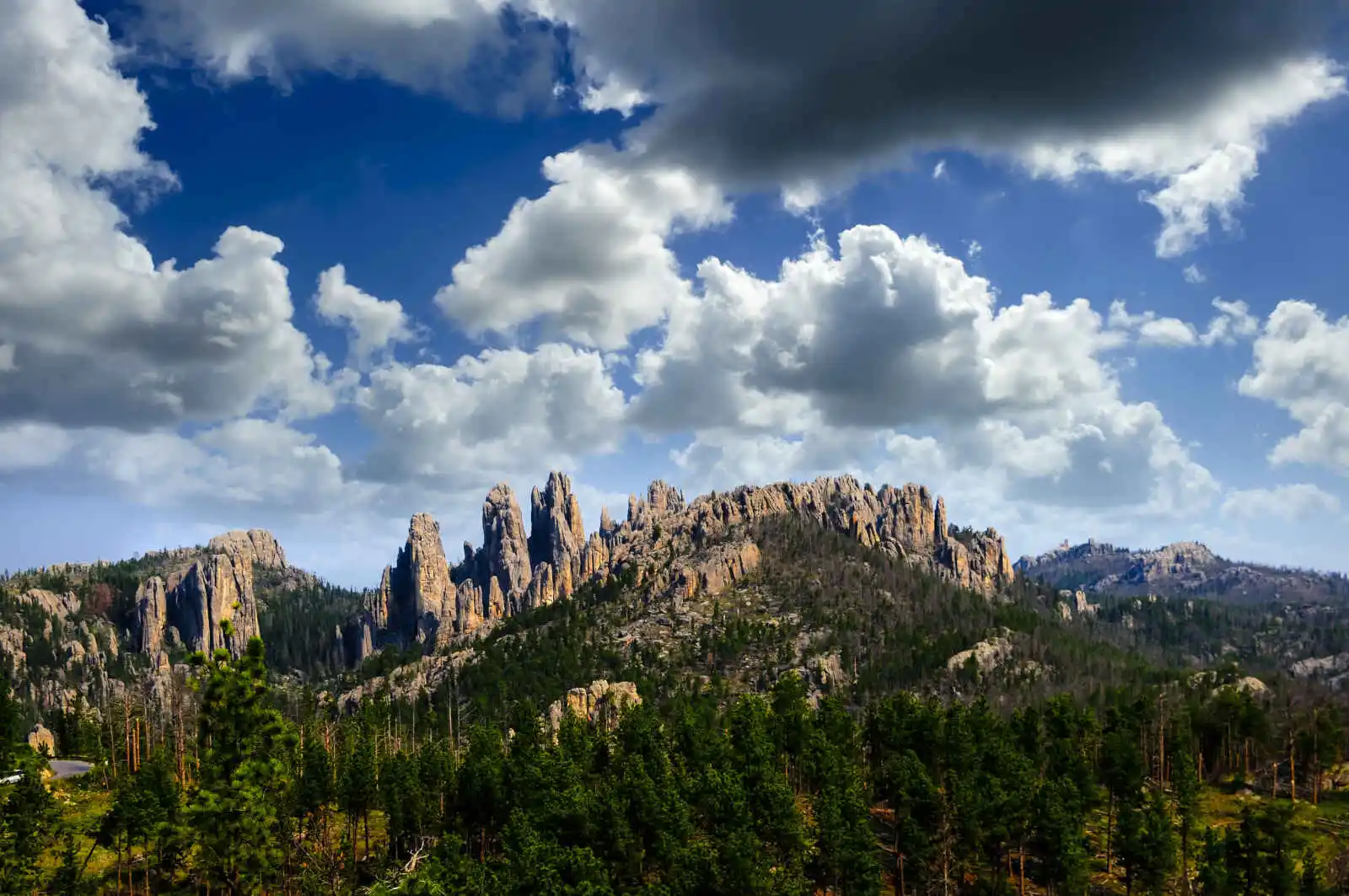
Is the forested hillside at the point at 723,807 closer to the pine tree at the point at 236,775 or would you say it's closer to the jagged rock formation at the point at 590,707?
the pine tree at the point at 236,775

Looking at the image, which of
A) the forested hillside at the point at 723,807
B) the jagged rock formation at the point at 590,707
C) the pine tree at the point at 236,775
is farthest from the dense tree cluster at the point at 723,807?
the jagged rock formation at the point at 590,707

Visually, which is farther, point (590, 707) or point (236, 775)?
A: point (590, 707)

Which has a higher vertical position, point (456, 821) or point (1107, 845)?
point (456, 821)

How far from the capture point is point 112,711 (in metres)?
150

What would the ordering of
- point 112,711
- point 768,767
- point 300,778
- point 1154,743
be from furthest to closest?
point 112,711 < point 1154,743 < point 300,778 < point 768,767

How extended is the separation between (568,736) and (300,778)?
33365mm

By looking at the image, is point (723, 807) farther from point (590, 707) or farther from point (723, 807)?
point (590, 707)

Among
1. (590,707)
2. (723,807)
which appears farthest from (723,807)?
(590,707)

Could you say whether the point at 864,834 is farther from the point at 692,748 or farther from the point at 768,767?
the point at 692,748

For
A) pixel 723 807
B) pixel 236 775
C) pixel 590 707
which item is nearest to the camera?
pixel 236 775

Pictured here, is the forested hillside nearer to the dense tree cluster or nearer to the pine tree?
the pine tree

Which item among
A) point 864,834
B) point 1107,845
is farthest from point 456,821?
point 1107,845

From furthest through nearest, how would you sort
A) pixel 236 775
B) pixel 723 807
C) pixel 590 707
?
pixel 590 707, pixel 723 807, pixel 236 775

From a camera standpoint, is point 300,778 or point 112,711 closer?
point 300,778
